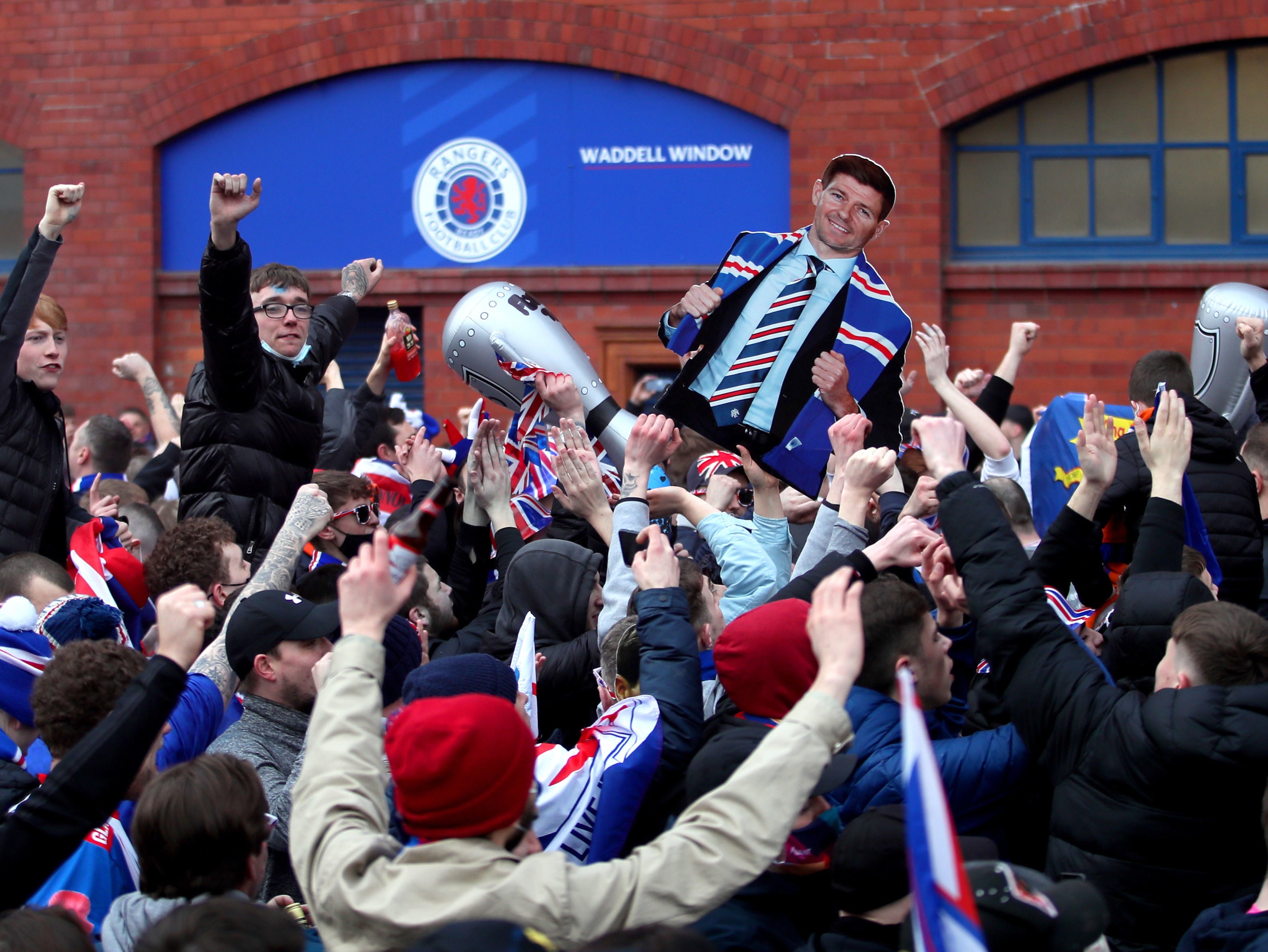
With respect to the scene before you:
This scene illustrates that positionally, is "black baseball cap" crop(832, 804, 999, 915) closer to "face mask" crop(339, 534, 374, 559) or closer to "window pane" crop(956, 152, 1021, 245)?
"face mask" crop(339, 534, 374, 559)

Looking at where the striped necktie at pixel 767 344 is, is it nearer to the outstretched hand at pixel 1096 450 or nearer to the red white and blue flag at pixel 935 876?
the outstretched hand at pixel 1096 450

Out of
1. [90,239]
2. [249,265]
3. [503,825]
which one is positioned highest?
[90,239]

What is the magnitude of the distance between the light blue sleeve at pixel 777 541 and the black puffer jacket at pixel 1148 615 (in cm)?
102

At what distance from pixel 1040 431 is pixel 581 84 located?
6363 millimetres

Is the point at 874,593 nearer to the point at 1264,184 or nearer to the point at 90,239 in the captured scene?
the point at 1264,184

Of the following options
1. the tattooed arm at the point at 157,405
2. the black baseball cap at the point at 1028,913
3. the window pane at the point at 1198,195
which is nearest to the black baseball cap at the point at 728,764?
the black baseball cap at the point at 1028,913

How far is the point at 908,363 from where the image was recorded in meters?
11.1

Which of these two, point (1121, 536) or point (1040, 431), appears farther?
point (1040, 431)

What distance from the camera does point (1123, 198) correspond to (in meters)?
10.9

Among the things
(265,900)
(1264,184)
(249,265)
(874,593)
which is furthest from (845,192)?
(1264,184)

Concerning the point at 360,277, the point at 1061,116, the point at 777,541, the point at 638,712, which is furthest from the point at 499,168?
the point at 638,712

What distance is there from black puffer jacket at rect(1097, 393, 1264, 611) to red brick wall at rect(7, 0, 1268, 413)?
5792mm

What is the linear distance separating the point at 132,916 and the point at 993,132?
33.1ft

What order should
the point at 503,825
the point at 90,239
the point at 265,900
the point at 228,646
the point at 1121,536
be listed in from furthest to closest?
the point at 90,239 → the point at 1121,536 → the point at 228,646 → the point at 265,900 → the point at 503,825
